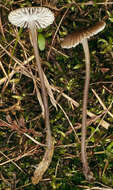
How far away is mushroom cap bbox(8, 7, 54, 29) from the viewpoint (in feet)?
6.36

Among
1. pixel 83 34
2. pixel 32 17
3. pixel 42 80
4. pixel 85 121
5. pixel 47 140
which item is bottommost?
pixel 47 140

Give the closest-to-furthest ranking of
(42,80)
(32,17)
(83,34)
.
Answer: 1. (83,34)
2. (32,17)
3. (42,80)

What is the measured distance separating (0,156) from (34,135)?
0.39m

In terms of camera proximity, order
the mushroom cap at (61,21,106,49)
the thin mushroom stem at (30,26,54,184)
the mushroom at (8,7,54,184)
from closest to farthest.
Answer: the mushroom cap at (61,21,106,49)
the mushroom at (8,7,54,184)
the thin mushroom stem at (30,26,54,184)

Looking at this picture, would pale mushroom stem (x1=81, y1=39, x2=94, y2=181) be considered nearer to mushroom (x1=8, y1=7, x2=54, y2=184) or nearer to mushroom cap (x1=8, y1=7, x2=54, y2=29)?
mushroom (x1=8, y1=7, x2=54, y2=184)

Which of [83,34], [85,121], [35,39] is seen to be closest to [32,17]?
[35,39]

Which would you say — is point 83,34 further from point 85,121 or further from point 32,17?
point 85,121

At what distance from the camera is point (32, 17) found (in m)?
2.16

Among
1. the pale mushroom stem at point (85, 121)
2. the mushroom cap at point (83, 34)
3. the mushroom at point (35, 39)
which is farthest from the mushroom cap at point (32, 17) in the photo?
the pale mushroom stem at point (85, 121)

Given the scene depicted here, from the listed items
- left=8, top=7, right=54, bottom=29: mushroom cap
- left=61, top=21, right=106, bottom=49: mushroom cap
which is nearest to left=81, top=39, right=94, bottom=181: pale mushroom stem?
left=61, top=21, right=106, bottom=49: mushroom cap

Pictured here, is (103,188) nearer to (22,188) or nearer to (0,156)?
(22,188)

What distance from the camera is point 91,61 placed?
2.42m

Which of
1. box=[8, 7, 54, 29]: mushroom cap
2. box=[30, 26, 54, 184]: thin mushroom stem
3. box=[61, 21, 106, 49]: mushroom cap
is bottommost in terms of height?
box=[30, 26, 54, 184]: thin mushroom stem

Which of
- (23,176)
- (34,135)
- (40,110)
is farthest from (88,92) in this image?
(23,176)
